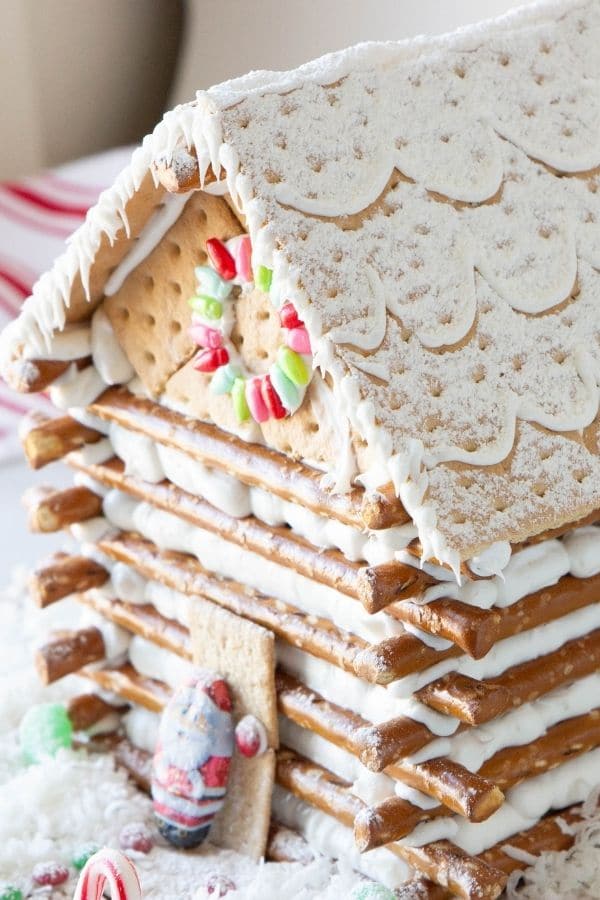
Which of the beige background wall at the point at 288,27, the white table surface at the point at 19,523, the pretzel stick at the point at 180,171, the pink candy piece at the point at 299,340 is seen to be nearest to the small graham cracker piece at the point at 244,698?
the pink candy piece at the point at 299,340

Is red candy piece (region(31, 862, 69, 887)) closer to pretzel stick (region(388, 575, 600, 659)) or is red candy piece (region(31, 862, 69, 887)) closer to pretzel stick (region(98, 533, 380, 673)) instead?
pretzel stick (region(98, 533, 380, 673))

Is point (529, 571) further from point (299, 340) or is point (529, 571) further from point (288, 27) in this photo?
point (288, 27)

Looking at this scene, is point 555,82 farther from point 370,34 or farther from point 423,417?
point 370,34

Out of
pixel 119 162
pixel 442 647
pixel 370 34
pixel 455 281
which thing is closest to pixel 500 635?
pixel 442 647

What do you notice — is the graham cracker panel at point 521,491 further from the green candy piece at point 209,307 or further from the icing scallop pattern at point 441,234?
the green candy piece at point 209,307

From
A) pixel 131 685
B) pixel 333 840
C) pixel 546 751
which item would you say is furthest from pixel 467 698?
pixel 131 685

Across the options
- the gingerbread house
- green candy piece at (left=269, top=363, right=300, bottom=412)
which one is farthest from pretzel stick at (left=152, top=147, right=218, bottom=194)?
green candy piece at (left=269, top=363, right=300, bottom=412)
